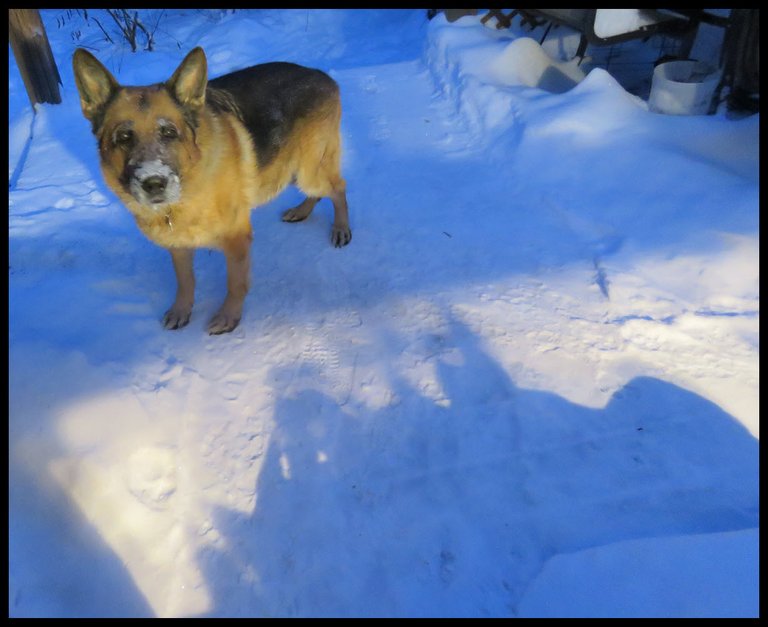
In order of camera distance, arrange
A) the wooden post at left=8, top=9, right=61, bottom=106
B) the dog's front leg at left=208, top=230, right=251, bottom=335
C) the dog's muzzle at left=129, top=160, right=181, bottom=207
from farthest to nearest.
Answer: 1. the wooden post at left=8, top=9, right=61, bottom=106
2. the dog's front leg at left=208, top=230, right=251, bottom=335
3. the dog's muzzle at left=129, top=160, right=181, bottom=207

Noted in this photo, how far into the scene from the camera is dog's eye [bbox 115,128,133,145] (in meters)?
2.27

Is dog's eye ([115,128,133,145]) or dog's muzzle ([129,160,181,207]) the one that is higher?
dog's eye ([115,128,133,145])

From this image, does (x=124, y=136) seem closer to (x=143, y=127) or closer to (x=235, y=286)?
(x=143, y=127)

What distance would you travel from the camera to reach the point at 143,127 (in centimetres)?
227

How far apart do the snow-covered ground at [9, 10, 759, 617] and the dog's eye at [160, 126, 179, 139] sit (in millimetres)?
1217

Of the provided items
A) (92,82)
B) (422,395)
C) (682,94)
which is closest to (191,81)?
(92,82)

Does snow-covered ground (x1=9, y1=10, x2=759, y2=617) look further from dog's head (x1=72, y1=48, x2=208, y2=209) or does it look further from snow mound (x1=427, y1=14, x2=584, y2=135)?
dog's head (x1=72, y1=48, x2=208, y2=209)

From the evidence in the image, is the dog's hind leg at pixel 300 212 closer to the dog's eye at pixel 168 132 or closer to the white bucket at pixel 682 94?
the dog's eye at pixel 168 132

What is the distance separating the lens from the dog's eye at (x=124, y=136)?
7.44 ft

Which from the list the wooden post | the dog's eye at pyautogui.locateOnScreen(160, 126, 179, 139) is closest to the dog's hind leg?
the dog's eye at pyautogui.locateOnScreen(160, 126, 179, 139)

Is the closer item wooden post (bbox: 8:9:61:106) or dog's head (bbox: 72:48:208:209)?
dog's head (bbox: 72:48:208:209)

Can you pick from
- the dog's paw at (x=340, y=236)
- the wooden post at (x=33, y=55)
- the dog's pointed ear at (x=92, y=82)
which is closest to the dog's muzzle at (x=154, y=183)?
the dog's pointed ear at (x=92, y=82)

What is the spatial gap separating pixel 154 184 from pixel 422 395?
5.49 feet
